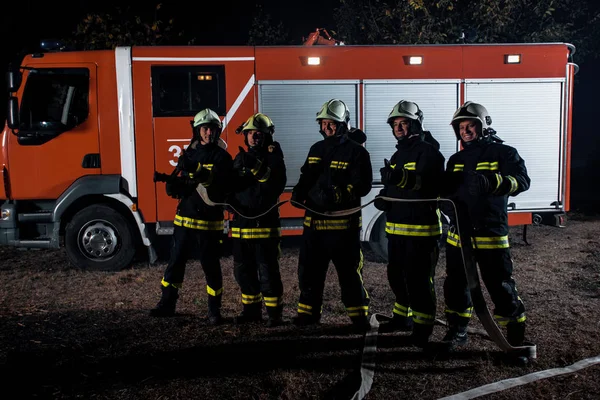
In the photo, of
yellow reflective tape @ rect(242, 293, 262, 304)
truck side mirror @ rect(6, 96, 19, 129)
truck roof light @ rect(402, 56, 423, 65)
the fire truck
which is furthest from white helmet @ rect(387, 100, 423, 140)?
truck side mirror @ rect(6, 96, 19, 129)

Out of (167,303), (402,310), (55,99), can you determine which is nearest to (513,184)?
(402,310)

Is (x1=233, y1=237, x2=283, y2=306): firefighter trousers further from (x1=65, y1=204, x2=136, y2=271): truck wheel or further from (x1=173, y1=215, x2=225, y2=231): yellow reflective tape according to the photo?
(x1=65, y1=204, x2=136, y2=271): truck wheel

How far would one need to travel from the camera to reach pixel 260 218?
458 cm

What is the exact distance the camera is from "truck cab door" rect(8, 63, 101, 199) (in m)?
6.68

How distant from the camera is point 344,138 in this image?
4.50 m

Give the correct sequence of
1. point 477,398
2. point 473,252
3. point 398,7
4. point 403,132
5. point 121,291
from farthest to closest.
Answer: point 398,7, point 121,291, point 403,132, point 473,252, point 477,398

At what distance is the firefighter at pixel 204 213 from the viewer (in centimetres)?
471

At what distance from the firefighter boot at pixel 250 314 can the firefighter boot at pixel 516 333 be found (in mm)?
2060

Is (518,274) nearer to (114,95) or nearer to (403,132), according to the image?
(403,132)

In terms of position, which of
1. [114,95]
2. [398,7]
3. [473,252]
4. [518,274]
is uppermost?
[398,7]

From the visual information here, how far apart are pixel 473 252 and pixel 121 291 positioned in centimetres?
391

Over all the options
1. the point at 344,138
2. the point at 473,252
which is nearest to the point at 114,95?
the point at 344,138

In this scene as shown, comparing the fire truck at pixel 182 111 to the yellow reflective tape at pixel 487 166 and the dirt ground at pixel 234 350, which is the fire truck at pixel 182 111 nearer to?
the dirt ground at pixel 234 350

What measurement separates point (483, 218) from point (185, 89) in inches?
165
